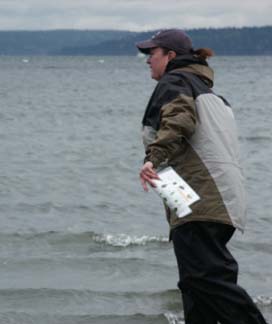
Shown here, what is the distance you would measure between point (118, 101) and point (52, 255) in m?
30.4

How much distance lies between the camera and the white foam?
10195 millimetres

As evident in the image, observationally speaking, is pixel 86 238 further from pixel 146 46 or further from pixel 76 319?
pixel 146 46

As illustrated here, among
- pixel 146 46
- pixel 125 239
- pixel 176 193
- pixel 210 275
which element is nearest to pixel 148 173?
pixel 176 193

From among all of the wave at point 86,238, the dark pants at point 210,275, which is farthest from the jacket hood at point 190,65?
the wave at point 86,238

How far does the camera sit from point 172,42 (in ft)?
18.0

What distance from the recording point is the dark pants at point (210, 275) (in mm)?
5301

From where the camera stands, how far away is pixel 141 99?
4109 centimetres

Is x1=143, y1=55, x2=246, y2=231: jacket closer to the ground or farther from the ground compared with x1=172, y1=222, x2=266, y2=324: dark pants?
farther from the ground

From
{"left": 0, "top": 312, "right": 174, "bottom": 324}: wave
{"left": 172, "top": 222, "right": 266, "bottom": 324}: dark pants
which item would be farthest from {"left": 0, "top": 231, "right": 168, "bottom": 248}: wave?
{"left": 172, "top": 222, "right": 266, "bottom": 324}: dark pants

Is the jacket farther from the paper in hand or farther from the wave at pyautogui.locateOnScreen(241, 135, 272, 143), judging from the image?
the wave at pyautogui.locateOnScreen(241, 135, 272, 143)

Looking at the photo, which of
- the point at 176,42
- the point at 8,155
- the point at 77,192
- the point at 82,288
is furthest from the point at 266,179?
the point at 176,42

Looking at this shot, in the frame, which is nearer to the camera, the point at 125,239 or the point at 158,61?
the point at 158,61

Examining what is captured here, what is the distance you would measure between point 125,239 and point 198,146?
16.9ft

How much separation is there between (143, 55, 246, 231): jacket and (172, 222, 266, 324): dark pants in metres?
0.08
